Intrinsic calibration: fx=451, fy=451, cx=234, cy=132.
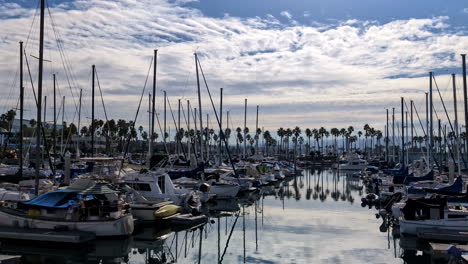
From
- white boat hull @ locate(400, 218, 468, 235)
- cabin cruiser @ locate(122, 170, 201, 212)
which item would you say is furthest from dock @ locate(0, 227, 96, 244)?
white boat hull @ locate(400, 218, 468, 235)

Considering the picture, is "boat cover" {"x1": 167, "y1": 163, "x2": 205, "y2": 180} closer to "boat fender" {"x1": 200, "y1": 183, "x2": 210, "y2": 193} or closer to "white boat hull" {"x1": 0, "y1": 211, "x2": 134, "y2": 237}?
"boat fender" {"x1": 200, "y1": 183, "x2": 210, "y2": 193}

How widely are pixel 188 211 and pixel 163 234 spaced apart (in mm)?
5769

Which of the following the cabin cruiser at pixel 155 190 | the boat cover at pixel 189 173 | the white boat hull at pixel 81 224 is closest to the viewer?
the white boat hull at pixel 81 224

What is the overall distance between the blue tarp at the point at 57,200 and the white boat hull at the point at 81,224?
940 mm

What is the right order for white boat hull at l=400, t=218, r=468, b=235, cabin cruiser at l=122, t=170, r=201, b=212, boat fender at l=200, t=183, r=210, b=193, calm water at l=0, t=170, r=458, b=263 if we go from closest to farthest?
calm water at l=0, t=170, r=458, b=263
white boat hull at l=400, t=218, r=468, b=235
cabin cruiser at l=122, t=170, r=201, b=212
boat fender at l=200, t=183, r=210, b=193

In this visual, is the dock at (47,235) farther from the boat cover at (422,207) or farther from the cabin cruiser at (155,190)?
the boat cover at (422,207)

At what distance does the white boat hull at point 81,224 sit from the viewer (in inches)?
953

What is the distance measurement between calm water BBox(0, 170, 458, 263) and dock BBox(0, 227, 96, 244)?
407 mm

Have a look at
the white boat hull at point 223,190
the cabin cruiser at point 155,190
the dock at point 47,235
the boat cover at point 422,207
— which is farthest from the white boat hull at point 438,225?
the white boat hull at point 223,190

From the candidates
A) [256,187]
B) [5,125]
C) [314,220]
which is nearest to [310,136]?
[5,125]

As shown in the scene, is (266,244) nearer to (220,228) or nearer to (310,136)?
(220,228)

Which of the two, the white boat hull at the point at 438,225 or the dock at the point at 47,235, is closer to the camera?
the dock at the point at 47,235

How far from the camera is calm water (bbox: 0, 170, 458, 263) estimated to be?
71.5ft

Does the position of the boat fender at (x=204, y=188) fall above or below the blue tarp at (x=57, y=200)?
below
